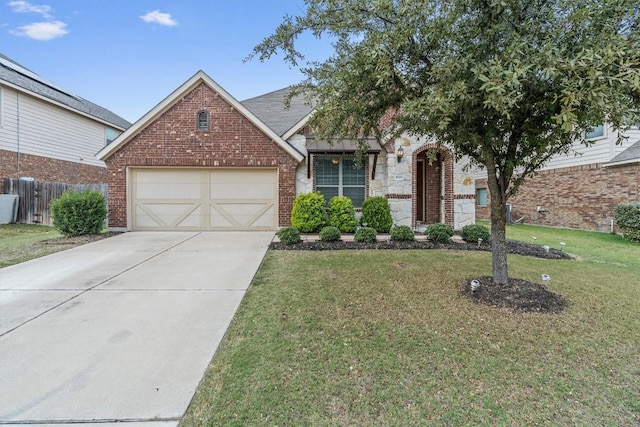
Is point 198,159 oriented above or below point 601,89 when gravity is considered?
above

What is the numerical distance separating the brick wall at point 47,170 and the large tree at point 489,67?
560 inches

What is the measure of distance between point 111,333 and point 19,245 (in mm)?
7636

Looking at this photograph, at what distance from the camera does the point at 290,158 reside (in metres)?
10.8

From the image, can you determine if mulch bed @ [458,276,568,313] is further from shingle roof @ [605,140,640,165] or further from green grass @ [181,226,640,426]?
shingle roof @ [605,140,640,165]

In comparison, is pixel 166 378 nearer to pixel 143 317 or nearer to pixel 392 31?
pixel 143 317

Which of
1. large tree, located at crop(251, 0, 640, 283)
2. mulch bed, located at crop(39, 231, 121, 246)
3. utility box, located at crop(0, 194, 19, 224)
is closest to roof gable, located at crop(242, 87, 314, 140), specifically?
large tree, located at crop(251, 0, 640, 283)

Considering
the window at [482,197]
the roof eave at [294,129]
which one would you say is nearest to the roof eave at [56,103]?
the roof eave at [294,129]

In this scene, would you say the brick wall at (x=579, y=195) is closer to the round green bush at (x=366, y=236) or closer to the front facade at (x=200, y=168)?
the round green bush at (x=366, y=236)

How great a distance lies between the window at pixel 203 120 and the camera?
10656 millimetres

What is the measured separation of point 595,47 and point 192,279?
6.01m

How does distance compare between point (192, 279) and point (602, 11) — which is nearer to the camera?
point (602, 11)

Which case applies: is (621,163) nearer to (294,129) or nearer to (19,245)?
(294,129)

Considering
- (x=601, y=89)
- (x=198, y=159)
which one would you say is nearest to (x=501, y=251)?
(x=601, y=89)

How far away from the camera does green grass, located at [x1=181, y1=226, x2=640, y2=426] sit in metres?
2.25
